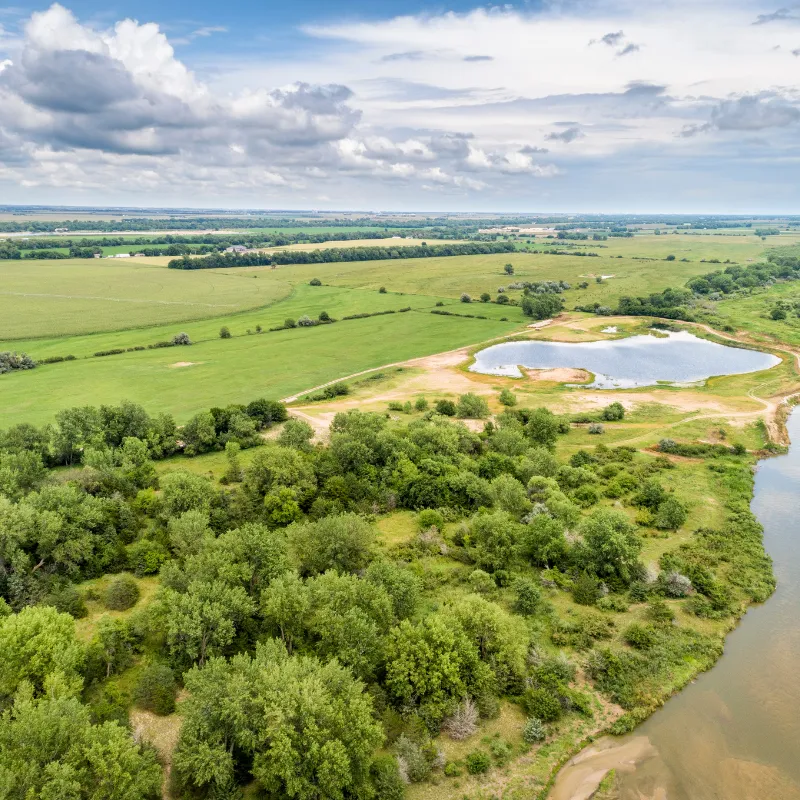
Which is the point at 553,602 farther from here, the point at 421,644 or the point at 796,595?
the point at 796,595

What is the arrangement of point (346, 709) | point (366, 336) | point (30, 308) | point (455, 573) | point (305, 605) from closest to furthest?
point (346, 709)
point (305, 605)
point (455, 573)
point (366, 336)
point (30, 308)

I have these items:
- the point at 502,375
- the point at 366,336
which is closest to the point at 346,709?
the point at 502,375

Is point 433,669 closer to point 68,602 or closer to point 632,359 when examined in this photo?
point 68,602

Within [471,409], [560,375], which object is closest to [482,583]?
[471,409]

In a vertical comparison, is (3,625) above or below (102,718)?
above

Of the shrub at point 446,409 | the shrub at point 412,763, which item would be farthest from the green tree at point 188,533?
the shrub at point 446,409

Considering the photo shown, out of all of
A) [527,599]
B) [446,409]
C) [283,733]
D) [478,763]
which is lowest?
[478,763]

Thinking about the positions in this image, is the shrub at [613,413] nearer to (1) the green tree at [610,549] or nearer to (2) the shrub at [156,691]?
(1) the green tree at [610,549]
